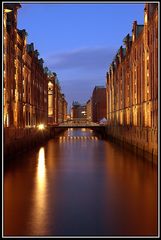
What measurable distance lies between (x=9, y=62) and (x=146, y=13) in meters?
17.8

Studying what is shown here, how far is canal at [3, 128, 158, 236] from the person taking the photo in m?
15.6

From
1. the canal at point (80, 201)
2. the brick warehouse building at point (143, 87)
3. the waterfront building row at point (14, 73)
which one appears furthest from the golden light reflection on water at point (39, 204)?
the waterfront building row at point (14, 73)

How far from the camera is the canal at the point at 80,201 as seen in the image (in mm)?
15622

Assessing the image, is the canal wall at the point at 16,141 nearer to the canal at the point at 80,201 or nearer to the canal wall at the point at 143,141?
the canal at the point at 80,201

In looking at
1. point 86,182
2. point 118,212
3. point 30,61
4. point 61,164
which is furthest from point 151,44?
point 30,61

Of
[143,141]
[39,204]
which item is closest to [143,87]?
[143,141]

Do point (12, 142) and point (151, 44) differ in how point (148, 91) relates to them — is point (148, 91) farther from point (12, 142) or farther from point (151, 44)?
point (12, 142)

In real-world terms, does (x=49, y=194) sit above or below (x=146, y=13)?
below

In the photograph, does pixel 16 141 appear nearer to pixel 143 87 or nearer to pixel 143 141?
pixel 143 141

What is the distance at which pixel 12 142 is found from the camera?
4228 cm

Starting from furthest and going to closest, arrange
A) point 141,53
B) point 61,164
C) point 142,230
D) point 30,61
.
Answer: point 30,61
point 141,53
point 61,164
point 142,230

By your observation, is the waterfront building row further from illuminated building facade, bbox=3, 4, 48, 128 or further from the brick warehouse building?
the brick warehouse building

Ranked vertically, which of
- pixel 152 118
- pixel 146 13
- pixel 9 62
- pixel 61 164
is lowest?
pixel 61 164

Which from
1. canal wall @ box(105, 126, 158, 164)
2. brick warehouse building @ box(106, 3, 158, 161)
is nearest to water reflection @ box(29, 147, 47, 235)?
canal wall @ box(105, 126, 158, 164)
